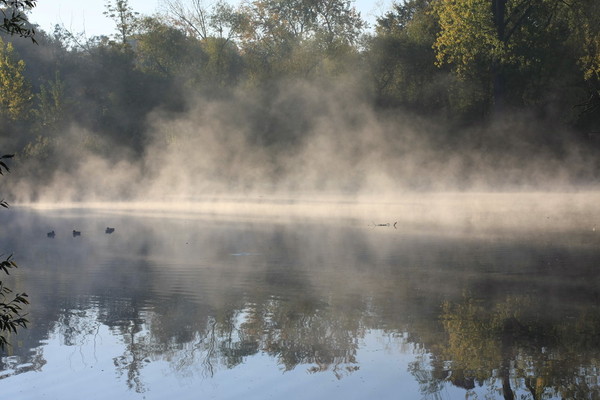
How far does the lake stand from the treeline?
26140 millimetres

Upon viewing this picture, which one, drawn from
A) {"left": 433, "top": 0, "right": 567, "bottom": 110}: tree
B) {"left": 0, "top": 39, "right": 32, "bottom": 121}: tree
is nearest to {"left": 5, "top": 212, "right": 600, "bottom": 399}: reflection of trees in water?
{"left": 433, "top": 0, "right": 567, "bottom": 110}: tree

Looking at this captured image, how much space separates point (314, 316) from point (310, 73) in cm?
5835

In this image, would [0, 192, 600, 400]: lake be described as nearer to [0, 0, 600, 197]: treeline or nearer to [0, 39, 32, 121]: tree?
[0, 0, 600, 197]: treeline

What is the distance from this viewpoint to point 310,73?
70188mm

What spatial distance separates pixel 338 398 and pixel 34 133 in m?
66.1

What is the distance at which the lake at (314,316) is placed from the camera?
31.3 ft

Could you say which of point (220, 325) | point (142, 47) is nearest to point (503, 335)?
point (220, 325)

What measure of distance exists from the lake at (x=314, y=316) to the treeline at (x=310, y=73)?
2614cm

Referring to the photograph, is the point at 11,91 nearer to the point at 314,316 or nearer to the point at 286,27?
the point at 286,27

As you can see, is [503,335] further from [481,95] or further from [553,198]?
[481,95]

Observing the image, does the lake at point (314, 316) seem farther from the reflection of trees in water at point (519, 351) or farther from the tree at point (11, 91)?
the tree at point (11, 91)

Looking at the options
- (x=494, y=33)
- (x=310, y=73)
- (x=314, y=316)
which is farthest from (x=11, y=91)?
(x=314, y=316)

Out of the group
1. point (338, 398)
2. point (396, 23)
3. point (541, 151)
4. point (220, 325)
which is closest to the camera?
point (338, 398)

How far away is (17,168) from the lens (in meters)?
63.9
